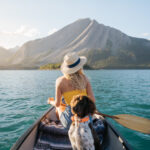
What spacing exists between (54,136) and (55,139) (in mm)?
113

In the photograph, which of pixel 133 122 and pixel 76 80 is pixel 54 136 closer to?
pixel 76 80

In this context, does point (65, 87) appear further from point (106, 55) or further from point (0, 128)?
point (106, 55)

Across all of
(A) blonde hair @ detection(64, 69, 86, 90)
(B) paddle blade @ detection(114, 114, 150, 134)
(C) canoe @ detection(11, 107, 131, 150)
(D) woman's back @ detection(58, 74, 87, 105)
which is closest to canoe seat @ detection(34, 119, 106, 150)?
(C) canoe @ detection(11, 107, 131, 150)

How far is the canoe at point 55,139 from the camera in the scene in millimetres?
3680

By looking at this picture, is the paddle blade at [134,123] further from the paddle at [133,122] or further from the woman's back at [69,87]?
the woman's back at [69,87]

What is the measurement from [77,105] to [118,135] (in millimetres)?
1747

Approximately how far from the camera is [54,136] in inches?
172

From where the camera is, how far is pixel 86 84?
12.6ft

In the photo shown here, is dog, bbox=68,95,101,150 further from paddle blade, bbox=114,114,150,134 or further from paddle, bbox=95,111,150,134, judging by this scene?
paddle blade, bbox=114,114,150,134

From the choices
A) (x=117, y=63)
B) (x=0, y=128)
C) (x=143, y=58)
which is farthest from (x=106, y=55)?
(x=0, y=128)

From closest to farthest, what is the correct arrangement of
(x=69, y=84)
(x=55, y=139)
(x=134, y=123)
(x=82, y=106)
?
(x=82, y=106)
(x=69, y=84)
(x=55, y=139)
(x=134, y=123)

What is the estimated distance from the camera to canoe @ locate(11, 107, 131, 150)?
3680 mm

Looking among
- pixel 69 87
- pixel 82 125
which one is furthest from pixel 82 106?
pixel 69 87

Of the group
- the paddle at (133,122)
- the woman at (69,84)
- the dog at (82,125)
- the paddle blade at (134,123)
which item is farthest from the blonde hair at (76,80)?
the paddle blade at (134,123)
